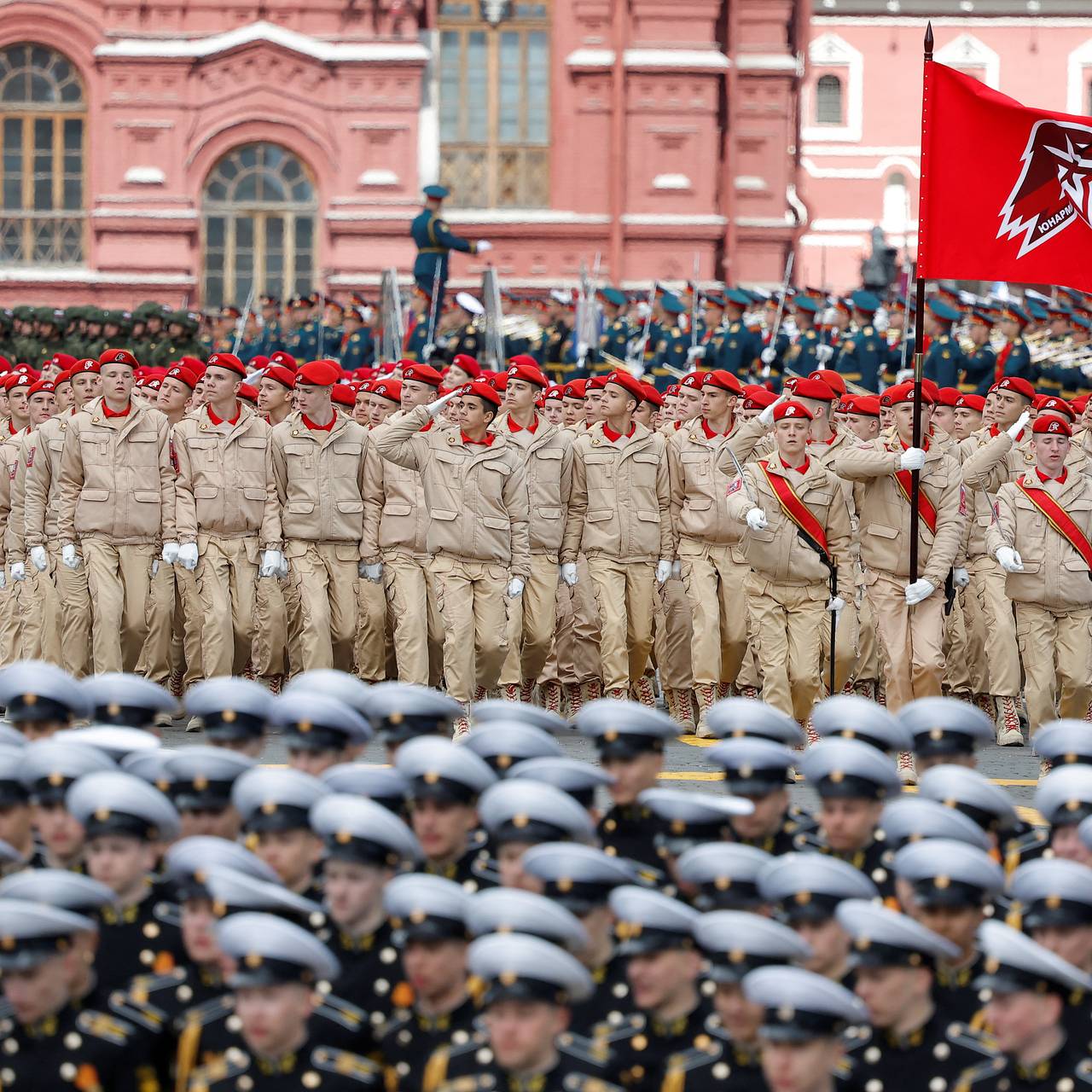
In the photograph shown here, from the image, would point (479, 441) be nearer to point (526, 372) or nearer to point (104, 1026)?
Result: point (526, 372)

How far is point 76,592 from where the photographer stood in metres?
14.1

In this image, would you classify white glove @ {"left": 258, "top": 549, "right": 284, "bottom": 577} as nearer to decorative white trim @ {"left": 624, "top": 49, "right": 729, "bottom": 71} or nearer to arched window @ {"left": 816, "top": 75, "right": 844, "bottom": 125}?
decorative white trim @ {"left": 624, "top": 49, "right": 729, "bottom": 71}

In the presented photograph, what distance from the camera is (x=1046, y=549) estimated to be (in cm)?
1294

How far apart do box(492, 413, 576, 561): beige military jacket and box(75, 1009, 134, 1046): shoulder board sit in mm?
7920

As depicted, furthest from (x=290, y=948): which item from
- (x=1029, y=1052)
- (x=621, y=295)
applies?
(x=621, y=295)

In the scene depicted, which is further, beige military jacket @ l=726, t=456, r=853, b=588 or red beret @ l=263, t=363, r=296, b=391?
red beret @ l=263, t=363, r=296, b=391

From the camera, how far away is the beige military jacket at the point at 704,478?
14.0 metres

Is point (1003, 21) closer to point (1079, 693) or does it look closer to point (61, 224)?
point (61, 224)

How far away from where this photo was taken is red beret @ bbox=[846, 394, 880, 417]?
47.9 ft

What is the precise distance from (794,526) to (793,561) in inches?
7.9

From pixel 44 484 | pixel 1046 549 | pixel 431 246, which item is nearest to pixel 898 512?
pixel 1046 549

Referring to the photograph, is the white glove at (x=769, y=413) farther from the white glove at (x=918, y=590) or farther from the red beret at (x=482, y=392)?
the red beret at (x=482, y=392)

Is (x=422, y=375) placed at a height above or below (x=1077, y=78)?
below

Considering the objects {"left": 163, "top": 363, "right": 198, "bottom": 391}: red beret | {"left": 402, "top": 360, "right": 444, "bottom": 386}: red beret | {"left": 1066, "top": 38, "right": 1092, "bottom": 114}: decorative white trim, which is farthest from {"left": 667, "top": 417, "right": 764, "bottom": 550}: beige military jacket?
{"left": 1066, "top": 38, "right": 1092, "bottom": 114}: decorative white trim
